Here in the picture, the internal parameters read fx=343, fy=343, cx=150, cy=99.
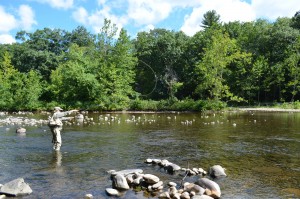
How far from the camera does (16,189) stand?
11625mm

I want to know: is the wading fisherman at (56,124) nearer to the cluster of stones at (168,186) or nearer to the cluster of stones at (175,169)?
the cluster of stones at (175,169)

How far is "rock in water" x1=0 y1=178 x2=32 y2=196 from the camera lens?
11.5 meters

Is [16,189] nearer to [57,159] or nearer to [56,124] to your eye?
[57,159]

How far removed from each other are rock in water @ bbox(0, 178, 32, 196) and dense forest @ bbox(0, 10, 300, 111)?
42188mm

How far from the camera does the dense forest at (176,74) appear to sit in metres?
56.4

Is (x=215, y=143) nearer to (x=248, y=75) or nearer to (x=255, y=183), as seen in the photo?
(x=255, y=183)

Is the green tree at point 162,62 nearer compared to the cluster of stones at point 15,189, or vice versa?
the cluster of stones at point 15,189

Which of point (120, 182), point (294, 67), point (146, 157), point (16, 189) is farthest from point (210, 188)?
point (294, 67)

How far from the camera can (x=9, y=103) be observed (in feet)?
188

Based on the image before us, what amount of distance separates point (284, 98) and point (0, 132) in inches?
2120

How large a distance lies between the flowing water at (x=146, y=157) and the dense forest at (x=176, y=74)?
28321 millimetres

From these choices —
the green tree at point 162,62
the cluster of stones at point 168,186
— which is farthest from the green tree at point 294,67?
the cluster of stones at point 168,186

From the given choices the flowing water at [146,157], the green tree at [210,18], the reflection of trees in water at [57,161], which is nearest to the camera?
the flowing water at [146,157]

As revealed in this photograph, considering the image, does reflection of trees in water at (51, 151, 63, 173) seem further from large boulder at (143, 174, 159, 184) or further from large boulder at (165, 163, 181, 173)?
large boulder at (165, 163, 181, 173)
